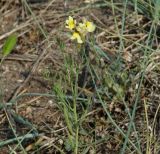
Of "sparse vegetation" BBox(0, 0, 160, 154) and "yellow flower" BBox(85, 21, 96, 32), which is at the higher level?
"yellow flower" BBox(85, 21, 96, 32)

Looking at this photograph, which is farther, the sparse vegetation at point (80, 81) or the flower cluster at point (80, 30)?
the sparse vegetation at point (80, 81)

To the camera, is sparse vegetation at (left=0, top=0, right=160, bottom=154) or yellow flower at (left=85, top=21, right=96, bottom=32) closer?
yellow flower at (left=85, top=21, right=96, bottom=32)

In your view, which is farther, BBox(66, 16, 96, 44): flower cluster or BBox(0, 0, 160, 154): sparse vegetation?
BBox(0, 0, 160, 154): sparse vegetation

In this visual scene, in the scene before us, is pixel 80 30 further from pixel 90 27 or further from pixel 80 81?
pixel 80 81

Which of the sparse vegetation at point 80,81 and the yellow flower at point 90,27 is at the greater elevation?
the yellow flower at point 90,27

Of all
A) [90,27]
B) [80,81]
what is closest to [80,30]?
[90,27]

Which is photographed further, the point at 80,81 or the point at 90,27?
the point at 80,81

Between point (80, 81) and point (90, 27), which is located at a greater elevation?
point (90, 27)

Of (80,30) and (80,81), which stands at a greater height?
(80,30)

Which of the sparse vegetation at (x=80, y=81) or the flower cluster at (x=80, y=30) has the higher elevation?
the flower cluster at (x=80, y=30)

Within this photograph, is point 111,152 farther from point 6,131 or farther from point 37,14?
point 37,14

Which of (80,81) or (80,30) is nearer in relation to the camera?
(80,30)
